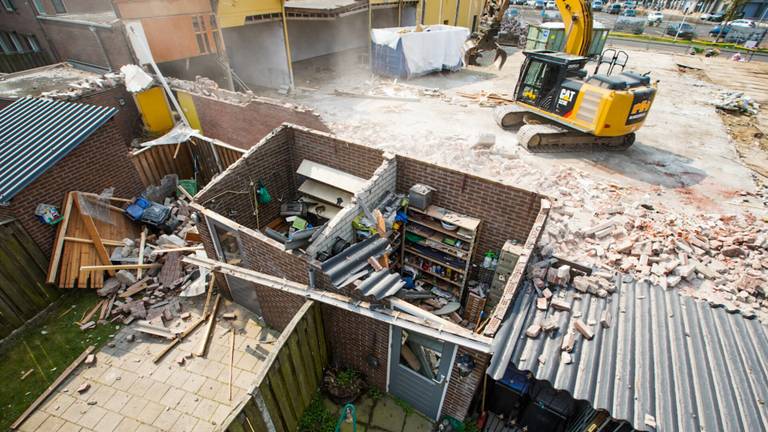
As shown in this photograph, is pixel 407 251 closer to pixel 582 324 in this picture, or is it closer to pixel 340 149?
pixel 340 149

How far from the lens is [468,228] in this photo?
23.7 feet

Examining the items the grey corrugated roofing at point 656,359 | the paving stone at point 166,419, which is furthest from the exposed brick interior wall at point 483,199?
the paving stone at point 166,419

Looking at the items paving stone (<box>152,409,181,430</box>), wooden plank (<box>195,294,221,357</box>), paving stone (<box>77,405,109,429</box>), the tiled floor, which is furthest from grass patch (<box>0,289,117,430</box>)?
paving stone (<box>152,409,181,430</box>)

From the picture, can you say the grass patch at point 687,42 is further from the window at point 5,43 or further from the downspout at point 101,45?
the window at point 5,43

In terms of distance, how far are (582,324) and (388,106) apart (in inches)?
568

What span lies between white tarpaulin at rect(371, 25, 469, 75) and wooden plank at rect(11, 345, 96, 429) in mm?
19884

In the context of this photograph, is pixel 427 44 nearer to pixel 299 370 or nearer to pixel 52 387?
pixel 299 370

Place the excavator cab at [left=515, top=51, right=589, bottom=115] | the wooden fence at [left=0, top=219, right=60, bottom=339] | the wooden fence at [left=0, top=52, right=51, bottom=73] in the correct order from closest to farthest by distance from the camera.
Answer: the wooden fence at [left=0, top=219, right=60, bottom=339] → the excavator cab at [left=515, top=51, right=589, bottom=115] → the wooden fence at [left=0, top=52, right=51, bottom=73]

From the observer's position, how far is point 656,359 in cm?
485

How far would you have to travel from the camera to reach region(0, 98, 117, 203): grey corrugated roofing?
7609 mm

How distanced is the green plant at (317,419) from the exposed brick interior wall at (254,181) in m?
4.55

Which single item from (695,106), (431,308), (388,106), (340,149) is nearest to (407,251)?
(431,308)

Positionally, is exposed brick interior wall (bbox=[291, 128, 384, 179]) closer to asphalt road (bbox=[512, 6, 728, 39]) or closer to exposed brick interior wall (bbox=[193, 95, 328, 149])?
exposed brick interior wall (bbox=[193, 95, 328, 149])

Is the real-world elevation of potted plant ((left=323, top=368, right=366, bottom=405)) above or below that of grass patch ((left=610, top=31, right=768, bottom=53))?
→ below
